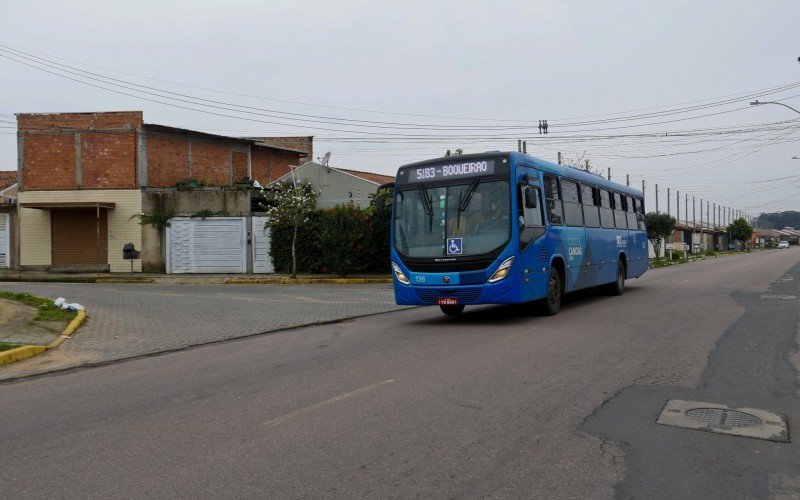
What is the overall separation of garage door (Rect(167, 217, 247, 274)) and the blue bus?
17574 mm

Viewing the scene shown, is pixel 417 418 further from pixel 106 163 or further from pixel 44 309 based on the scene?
pixel 106 163

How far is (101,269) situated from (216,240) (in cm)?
561

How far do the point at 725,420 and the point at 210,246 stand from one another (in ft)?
86.8

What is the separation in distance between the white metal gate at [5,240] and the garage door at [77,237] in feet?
6.98

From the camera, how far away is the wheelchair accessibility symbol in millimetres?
12125

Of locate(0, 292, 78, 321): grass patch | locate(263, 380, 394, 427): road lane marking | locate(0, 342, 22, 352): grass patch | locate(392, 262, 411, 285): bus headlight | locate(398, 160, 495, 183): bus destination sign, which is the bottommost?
locate(263, 380, 394, 427): road lane marking

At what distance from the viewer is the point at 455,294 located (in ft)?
39.7

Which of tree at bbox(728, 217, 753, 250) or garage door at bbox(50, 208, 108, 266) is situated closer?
garage door at bbox(50, 208, 108, 266)

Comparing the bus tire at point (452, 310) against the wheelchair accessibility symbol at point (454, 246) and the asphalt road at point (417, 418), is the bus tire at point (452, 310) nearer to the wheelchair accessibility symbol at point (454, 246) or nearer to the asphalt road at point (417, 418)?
the wheelchair accessibility symbol at point (454, 246)

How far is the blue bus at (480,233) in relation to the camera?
11.9 metres

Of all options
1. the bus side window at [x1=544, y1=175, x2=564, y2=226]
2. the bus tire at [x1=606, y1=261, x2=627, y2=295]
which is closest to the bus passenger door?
the bus side window at [x1=544, y1=175, x2=564, y2=226]

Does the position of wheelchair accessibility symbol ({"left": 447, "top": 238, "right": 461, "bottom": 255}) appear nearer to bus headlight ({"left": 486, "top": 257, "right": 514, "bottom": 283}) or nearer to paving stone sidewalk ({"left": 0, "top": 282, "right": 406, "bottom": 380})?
bus headlight ({"left": 486, "top": 257, "right": 514, "bottom": 283})

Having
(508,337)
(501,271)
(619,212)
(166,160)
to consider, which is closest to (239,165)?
(166,160)

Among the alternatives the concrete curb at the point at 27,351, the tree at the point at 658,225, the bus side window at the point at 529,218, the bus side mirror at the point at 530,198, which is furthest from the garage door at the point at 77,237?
the tree at the point at 658,225
